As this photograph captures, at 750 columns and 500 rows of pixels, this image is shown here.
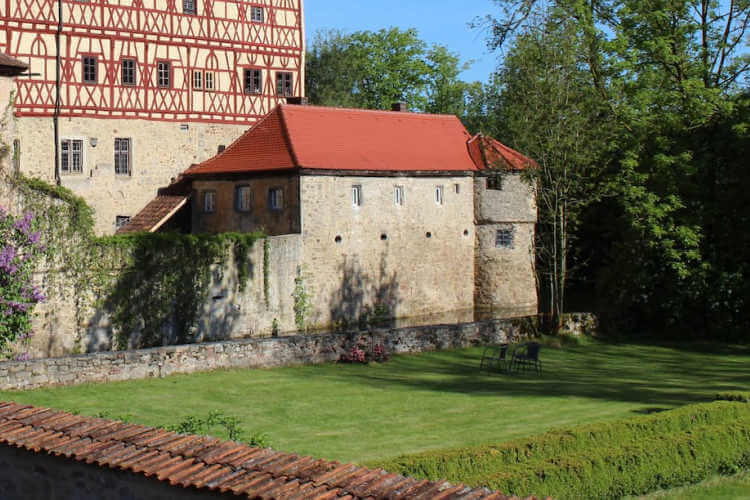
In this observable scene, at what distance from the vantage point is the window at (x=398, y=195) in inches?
1296

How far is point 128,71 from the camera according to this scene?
33844 mm

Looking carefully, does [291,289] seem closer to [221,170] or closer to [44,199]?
[221,170]

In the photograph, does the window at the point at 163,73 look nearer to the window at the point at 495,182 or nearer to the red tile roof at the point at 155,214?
the red tile roof at the point at 155,214

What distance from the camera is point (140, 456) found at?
798 cm

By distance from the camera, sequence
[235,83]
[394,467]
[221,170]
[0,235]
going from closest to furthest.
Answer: [394,467]
[0,235]
[221,170]
[235,83]

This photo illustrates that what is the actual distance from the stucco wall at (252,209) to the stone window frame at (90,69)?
4767 mm

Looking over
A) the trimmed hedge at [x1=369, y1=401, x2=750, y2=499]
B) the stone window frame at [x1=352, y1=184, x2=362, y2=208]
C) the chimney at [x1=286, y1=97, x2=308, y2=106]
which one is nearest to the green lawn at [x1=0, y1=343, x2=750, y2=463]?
the trimmed hedge at [x1=369, y1=401, x2=750, y2=499]

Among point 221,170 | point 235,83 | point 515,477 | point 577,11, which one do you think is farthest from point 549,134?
point 515,477

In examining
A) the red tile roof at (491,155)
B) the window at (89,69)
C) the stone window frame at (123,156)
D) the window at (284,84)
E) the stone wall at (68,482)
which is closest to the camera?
the stone wall at (68,482)

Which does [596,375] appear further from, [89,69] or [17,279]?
[89,69]

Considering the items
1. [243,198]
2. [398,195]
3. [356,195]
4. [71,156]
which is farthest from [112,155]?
[398,195]

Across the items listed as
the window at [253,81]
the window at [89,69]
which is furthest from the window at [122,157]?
the window at [253,81]

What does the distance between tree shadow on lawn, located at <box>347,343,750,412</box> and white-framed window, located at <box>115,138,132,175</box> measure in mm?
15011

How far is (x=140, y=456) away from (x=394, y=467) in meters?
3.46
